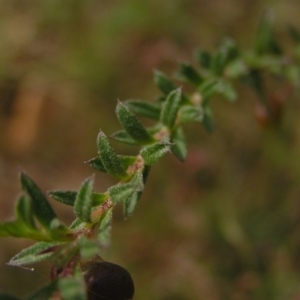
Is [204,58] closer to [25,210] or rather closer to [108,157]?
[108,157]

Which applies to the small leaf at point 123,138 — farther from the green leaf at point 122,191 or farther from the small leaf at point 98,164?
the green leaf at point 122,191

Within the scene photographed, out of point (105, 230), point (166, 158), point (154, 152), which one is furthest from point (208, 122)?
point (166, 158)

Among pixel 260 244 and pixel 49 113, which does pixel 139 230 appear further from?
pixel 49 113

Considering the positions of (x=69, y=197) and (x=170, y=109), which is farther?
(x=170, y=109)

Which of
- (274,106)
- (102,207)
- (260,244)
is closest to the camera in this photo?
(102,207)

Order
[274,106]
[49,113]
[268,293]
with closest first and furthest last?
[274,106] → [268,293] → [49,113]

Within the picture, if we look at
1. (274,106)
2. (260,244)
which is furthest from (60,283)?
(260,244)

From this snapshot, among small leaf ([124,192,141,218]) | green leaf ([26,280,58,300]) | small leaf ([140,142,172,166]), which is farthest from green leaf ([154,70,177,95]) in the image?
green leaf ([26,280,58,300])
